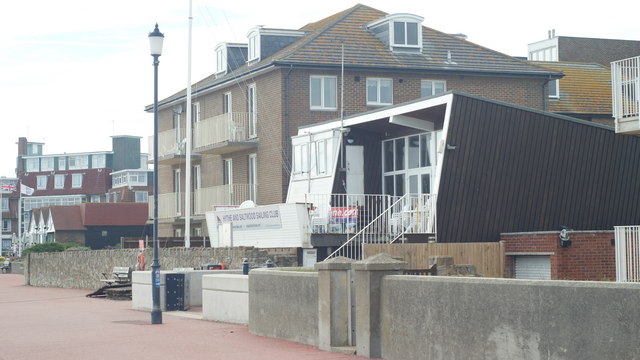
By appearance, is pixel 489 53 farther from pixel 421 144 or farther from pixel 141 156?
pixel 141 156

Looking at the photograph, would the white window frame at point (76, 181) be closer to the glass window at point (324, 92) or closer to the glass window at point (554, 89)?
the glass window at point (554, 89)

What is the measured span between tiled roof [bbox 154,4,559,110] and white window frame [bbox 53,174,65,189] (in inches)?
3177

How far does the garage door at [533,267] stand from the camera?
80.7 ft

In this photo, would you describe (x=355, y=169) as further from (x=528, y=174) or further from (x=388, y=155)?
(x=528, y=174)

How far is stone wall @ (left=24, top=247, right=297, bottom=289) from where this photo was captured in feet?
93.7

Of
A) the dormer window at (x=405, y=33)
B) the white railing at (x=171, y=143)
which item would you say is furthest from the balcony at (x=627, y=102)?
the white railing at (x=171, y=143)

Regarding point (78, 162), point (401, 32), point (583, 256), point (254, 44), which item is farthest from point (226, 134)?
point (78, 162)

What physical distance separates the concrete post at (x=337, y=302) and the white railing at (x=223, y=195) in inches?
976

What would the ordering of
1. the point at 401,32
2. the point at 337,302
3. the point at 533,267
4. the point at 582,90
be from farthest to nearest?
the point at 582,90 < the point at 401,32 < the point at 533,267 < the point at 337,302

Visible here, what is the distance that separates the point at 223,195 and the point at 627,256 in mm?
22421

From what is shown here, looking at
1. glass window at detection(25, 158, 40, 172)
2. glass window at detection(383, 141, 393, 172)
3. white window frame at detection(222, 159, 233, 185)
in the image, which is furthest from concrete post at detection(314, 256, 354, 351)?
glass window at detection(25, 158, 40, 172)

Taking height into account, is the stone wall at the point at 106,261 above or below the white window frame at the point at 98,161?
below

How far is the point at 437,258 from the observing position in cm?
2252

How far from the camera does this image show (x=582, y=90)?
45.8 metres
